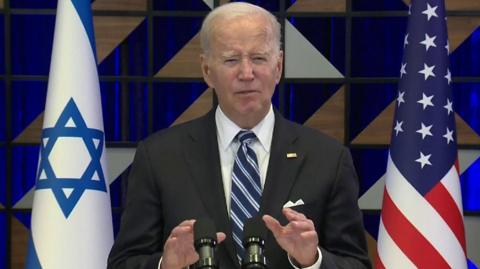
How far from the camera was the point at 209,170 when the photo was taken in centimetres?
252

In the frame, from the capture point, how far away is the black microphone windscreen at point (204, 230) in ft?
5.89

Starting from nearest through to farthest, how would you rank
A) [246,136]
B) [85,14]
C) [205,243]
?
[205,243] → [246,136] → [85,14]

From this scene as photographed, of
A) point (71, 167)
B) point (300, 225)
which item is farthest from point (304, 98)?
point (300, 225)

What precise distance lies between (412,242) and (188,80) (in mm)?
1646

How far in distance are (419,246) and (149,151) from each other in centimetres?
173

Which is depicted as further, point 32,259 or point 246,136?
point 32,259

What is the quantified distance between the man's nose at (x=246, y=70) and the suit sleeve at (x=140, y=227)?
15.8 inches

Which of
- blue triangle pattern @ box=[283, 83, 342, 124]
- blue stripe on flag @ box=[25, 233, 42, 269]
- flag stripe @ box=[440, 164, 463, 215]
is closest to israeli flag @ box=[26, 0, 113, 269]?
blue stripe on flag @ box=[25, 233, 42, 269]

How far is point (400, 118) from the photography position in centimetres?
399

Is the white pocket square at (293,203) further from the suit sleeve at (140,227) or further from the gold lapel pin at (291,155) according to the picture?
the suit sleeve at (140,227)

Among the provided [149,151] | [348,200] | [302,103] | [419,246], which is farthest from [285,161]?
[302,103]

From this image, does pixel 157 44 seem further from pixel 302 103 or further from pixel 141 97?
pixel 302 103

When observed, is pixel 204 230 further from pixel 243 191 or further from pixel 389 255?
pixel 389 255

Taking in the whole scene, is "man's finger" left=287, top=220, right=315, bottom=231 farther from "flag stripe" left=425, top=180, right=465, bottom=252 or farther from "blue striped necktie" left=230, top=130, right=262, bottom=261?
"flag stripe" left=425, top=180, right=465, bottom=252
